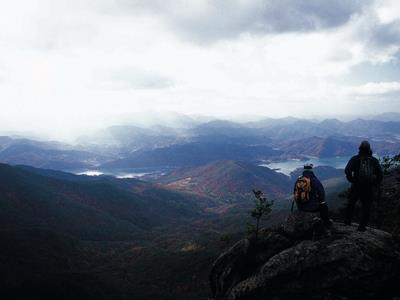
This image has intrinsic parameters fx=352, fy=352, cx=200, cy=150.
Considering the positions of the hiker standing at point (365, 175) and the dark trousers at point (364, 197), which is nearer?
the hiker standing at point (365, 175)

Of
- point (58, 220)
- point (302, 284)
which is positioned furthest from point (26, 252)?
point (302, 284)

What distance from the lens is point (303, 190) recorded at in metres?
17.7

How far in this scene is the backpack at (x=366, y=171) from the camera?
17.1m

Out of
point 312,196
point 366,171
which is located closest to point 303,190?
→ point 312,196

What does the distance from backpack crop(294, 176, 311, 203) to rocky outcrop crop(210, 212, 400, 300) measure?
1.24 meters

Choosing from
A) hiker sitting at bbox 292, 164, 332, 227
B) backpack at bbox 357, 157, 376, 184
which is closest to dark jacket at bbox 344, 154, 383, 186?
backpack at bbox 357, 157, 376, 184

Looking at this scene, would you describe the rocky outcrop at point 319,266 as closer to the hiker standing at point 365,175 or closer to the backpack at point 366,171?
the hiker standing at point 365,175

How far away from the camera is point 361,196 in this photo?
17.6 m

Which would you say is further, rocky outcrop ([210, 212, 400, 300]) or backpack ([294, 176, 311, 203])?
backpack ([294, 176, 311, 203])

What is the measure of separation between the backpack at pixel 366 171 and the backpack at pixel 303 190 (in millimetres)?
2444

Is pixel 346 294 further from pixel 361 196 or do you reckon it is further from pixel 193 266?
pixel 193 266

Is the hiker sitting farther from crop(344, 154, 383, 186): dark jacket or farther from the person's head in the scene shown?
the person's head

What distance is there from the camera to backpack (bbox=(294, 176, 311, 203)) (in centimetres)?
1762

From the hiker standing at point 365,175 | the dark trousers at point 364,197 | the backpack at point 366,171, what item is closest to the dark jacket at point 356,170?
the hiker standing at point 365,175
